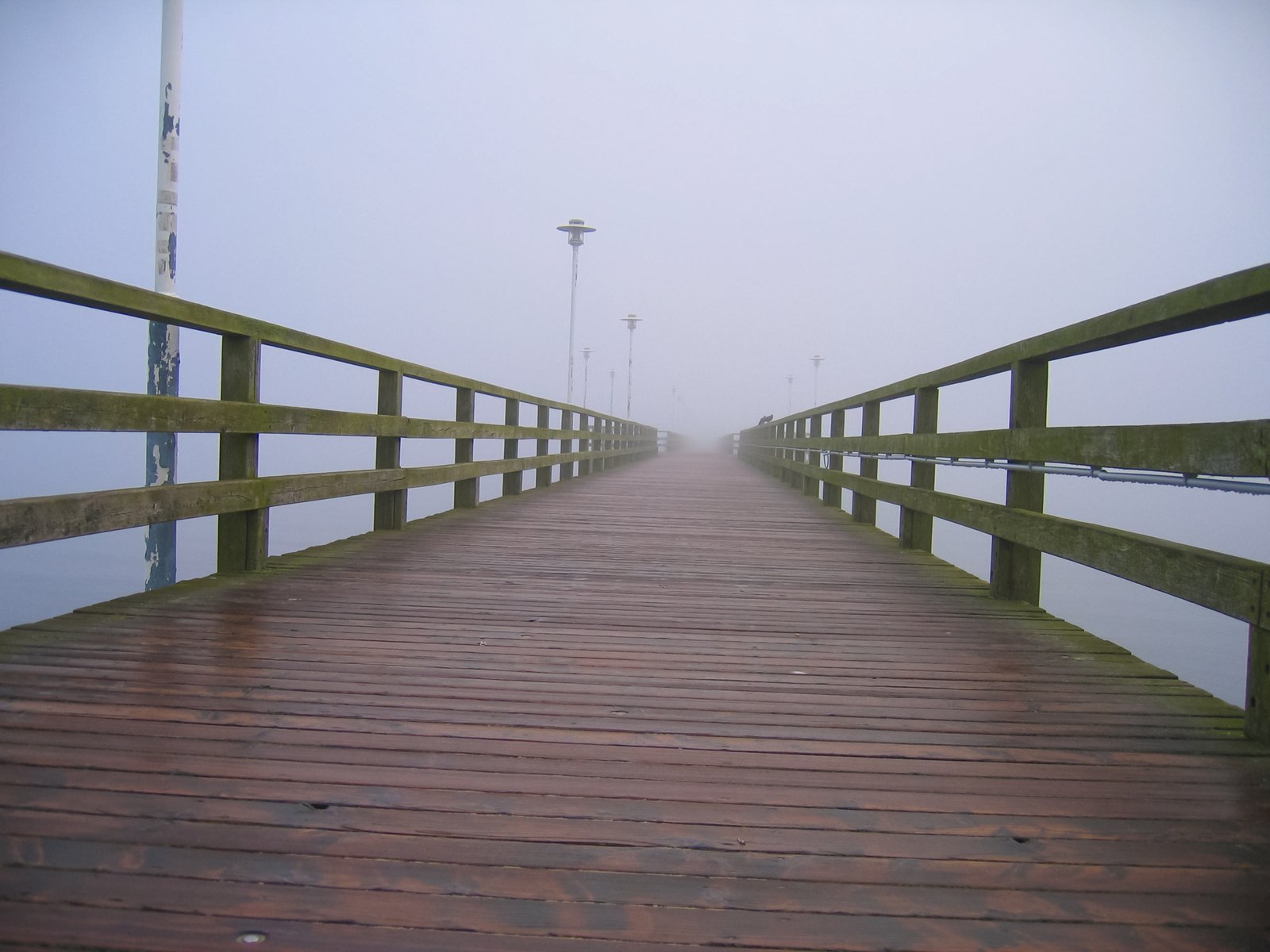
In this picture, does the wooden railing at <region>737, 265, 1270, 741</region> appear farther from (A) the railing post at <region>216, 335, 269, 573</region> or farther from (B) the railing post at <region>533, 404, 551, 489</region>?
(B) the railing post at <region>533, 404, 551, 489</region>

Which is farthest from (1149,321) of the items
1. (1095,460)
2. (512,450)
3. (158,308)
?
(512,450)

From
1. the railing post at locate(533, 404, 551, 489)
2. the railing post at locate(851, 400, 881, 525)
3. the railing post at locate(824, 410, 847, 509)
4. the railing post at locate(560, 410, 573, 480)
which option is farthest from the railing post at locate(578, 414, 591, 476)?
the railing post at locate(851, 400, 881, 525)

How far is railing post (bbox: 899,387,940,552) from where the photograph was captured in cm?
530

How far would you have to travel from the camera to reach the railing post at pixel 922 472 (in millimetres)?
5297

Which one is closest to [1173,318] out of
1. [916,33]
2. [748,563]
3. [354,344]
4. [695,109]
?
[748,563]

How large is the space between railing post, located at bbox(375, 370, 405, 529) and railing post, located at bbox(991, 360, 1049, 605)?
3454mm

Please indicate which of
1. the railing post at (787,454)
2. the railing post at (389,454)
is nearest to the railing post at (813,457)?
the railing post at (787,454)

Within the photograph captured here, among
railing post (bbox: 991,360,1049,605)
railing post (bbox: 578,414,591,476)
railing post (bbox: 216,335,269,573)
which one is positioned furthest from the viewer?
railing post (bbox: 578,414,591,476)

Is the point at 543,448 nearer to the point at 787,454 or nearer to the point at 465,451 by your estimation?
the point at 465,451

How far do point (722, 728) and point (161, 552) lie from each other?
4.78m

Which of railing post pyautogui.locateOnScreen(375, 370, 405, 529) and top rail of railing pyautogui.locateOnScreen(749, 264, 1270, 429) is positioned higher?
top rail of railing pyautogui.locateOnScreen(749, 264, 1270, 429)

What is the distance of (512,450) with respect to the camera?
8.84 meters

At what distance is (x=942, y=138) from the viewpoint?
72.2 m

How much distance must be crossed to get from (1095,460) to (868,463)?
13.9 feet
